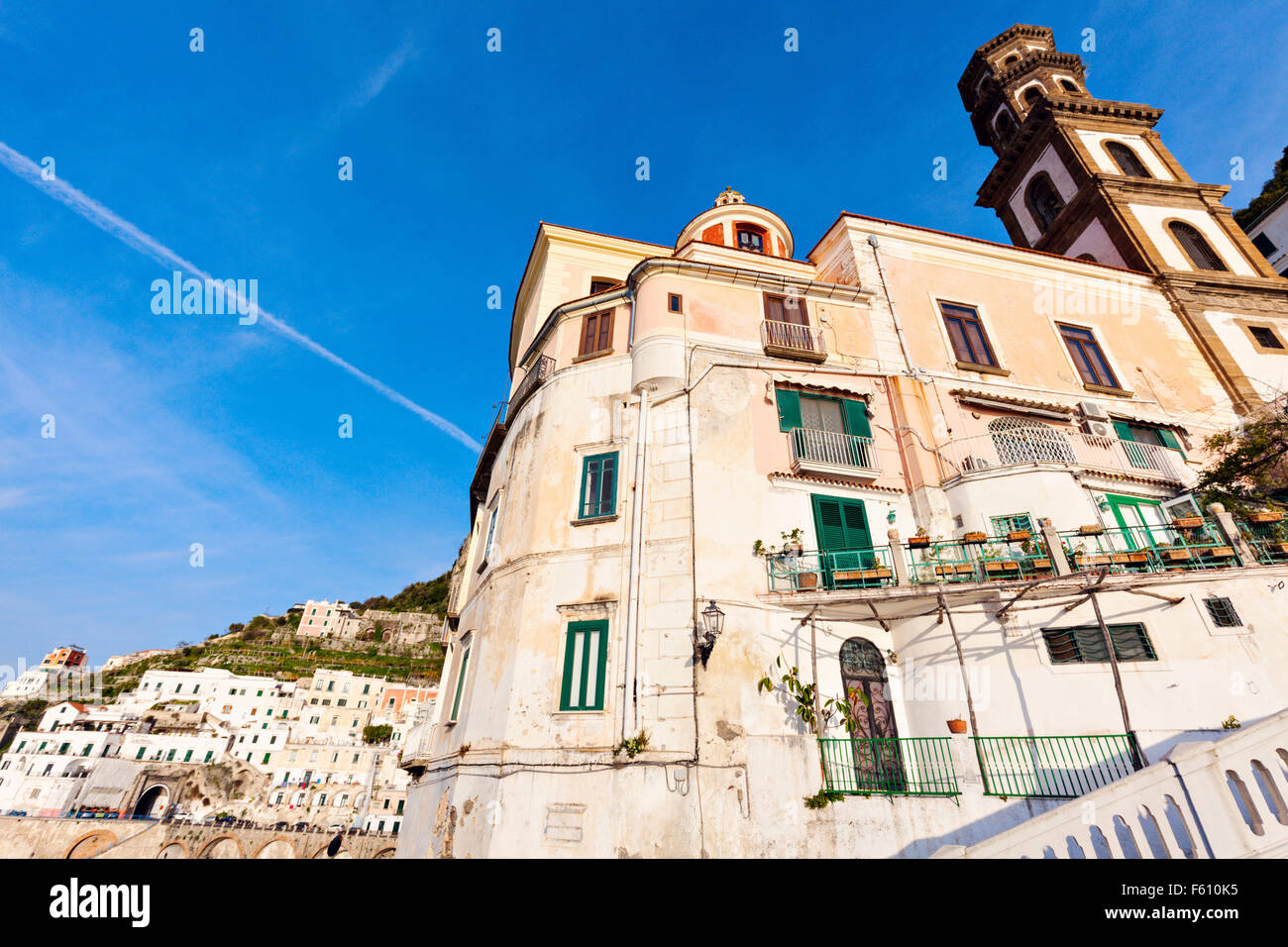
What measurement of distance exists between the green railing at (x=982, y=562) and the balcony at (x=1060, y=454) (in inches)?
92.8

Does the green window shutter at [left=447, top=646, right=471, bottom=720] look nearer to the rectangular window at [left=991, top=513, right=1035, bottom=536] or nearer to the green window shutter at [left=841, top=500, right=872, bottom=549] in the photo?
the green window shutter at [left=841, top=500, right=872, bottom=549]

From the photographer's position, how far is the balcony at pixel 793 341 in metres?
17.8

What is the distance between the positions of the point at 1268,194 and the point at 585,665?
64.1 m

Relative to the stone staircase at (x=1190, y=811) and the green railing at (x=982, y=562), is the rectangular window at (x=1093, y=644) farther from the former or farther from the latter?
the stone staircase at (x=1190, y=811)

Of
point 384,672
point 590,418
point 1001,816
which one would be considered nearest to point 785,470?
point 590,418

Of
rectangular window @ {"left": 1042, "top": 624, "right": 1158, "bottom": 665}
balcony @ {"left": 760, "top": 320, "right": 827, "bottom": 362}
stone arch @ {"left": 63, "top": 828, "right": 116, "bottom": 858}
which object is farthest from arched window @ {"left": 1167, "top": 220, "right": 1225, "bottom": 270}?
stone arch @ {"left": 63, "top": 828, "right": 116, "bottom": 858}

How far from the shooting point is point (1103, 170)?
29250mm

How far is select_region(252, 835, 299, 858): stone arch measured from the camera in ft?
205

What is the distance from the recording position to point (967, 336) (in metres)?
20.3

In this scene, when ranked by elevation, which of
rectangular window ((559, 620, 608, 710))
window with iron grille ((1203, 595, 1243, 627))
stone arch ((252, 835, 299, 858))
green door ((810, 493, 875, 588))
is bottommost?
stone arch ((252, 835, 299, 858))

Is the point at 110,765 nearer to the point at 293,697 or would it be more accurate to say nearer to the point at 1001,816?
the point at 293,697

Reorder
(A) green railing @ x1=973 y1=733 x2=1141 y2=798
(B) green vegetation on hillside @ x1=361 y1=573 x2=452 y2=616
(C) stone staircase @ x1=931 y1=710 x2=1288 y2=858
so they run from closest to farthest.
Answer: (C) stone staircase @ x1=931 y1=710 x2=1288 y2=858 < (A) green railing @ x1=973 y1=733 x2=1141 y2=798 < (B) green vegetation on hillside @ x1=361 y1=573 x2=452 y2=616

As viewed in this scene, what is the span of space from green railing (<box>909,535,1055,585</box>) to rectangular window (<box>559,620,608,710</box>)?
7.10m

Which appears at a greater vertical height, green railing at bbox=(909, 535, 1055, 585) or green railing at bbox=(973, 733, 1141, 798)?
green railing at bbox=(909, 535, 1055, 585)
